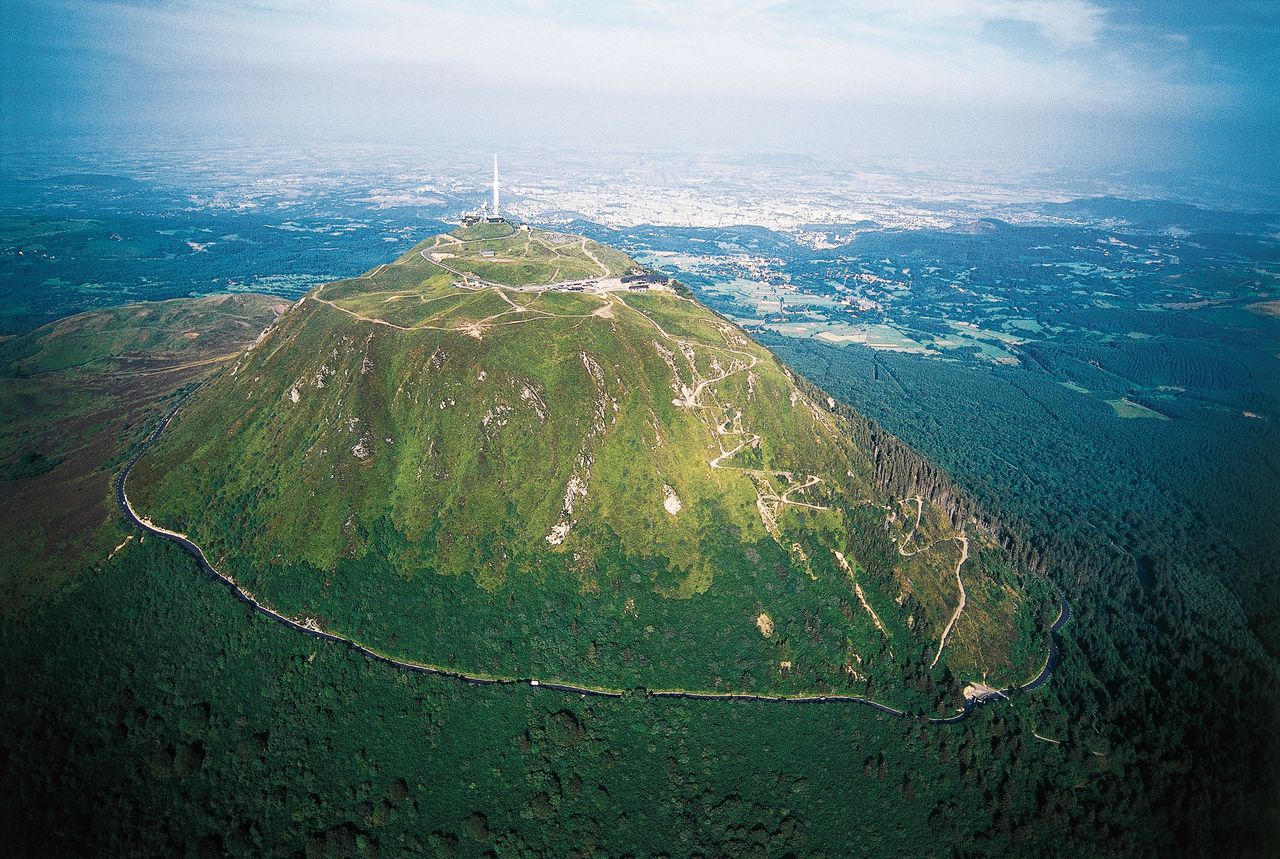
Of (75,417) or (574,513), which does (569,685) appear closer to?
(574,513)

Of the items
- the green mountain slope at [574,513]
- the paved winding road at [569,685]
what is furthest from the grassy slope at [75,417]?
the paved winding road at [569,685]

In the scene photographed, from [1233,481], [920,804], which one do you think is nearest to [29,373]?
[920,804]

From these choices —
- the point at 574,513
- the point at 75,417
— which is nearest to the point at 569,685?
the point at 574,513

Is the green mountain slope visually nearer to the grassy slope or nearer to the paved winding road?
the paved winding road

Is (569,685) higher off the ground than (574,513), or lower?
lower

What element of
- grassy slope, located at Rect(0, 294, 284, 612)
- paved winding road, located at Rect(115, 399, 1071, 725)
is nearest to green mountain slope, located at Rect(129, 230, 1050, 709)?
paved winding road, located at Rect(115, 399, 1071, 725)

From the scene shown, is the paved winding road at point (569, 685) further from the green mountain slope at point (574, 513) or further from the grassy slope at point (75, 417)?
the grassy slope at point (75, 417)
